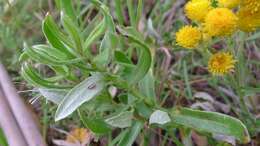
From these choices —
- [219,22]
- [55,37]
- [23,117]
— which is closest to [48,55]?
[55,37]

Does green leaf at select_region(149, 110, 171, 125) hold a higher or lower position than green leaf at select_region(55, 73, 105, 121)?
lower

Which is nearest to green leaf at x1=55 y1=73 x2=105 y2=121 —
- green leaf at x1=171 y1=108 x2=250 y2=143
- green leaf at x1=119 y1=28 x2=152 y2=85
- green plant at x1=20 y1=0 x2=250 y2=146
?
green plant at x1=20 y1=0 x2=250 y2=146

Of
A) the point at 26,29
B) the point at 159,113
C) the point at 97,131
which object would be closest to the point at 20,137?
the point at 97,131

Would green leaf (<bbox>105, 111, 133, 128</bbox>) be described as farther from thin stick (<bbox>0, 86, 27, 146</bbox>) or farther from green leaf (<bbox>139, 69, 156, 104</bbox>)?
thin stick (<bbox>0, 86, 27, 146</bbox>)

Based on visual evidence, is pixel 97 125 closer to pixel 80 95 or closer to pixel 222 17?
pixel 80 95

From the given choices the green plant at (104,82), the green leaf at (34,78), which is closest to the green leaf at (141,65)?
the green plant at (104,82)
